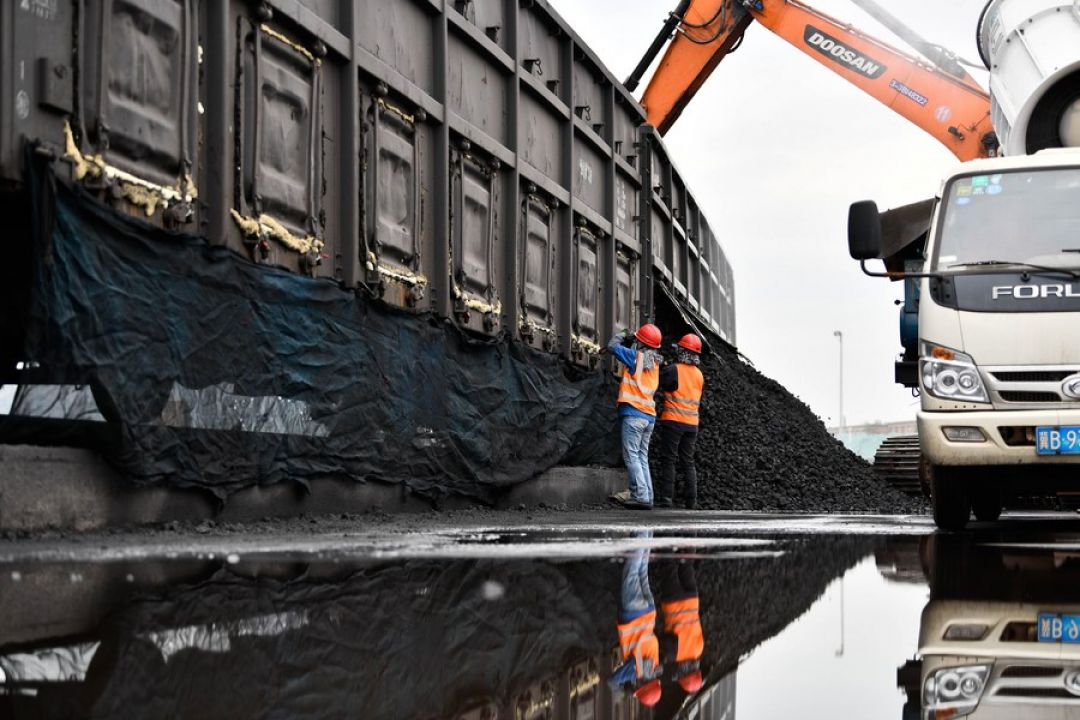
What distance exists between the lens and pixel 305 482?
29.2 feet

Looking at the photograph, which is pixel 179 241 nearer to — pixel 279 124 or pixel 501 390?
pixel 279 124

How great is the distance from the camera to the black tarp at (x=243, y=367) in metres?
6.79

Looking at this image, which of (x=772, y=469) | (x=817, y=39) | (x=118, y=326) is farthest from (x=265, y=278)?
(x=817, y=39)

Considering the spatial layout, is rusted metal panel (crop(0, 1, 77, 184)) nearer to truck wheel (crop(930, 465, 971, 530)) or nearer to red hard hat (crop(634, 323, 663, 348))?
truck wheel (crop(930, 465, 971, 530))

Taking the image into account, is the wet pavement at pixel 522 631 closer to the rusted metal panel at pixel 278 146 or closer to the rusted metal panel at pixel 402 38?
the rusted metal panel at pixel 278 146

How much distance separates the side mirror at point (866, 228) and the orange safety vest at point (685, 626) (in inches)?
187

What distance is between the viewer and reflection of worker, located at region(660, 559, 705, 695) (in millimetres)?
3180

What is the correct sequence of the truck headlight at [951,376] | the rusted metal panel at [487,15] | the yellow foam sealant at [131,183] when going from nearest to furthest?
the yellow foam sealant at [131,183] < the truck headlight at [951,376] < the rusted metal panel at [487,15]

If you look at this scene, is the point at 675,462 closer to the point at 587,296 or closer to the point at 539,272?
the point at 587,296

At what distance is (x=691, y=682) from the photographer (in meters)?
3.05

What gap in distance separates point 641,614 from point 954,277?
5420mm

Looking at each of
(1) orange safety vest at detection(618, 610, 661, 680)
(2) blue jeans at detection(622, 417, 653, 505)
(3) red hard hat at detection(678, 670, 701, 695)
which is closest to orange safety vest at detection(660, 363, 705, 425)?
(2) blue jeans at detection(622, 417, 653, 505)

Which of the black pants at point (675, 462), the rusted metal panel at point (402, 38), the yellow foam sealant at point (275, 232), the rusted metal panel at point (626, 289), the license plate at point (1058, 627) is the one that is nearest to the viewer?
the license plate at point (1058, 627)

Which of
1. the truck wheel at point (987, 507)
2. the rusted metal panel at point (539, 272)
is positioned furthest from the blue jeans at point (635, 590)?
the rusted metal panel at point (539, 272)
